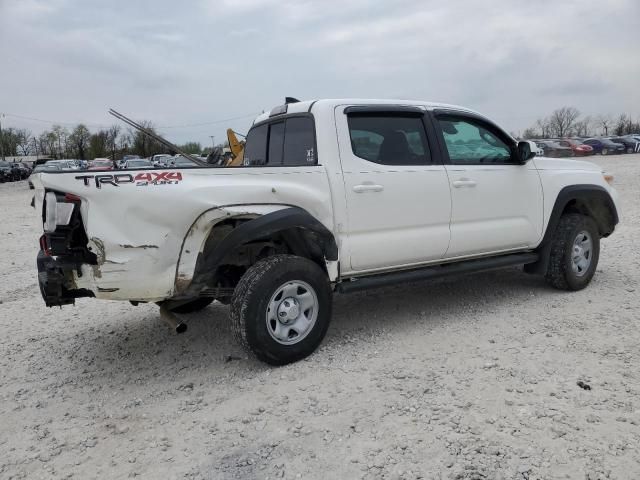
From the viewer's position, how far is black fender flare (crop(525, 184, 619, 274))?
541cm

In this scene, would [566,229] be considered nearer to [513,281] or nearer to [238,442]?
[513,281]

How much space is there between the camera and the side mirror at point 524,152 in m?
Answer: 5.11

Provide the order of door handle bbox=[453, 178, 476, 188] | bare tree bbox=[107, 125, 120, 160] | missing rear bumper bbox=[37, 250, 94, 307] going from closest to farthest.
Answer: missing rear bumper bbox=[37, 250, 94, 307], door handle bbox=[453, 178, 476, 188], bare tree bbox=[107, 125, 120, 160]

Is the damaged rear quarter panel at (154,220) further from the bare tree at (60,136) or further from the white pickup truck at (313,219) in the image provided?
the bare tree at (60,136)

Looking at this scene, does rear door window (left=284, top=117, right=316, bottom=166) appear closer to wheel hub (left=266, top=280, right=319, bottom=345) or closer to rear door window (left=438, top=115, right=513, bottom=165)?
wheel hub (left=266, top=280, right=319, bottom=345)

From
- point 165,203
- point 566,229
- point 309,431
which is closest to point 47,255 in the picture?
point 165,203

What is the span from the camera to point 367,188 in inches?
165

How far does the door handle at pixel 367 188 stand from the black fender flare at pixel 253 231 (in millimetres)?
424

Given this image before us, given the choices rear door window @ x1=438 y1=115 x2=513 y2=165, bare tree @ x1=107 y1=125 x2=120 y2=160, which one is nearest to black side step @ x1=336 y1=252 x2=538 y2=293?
rear door window @ x1=438 y1=115 x2=513 y2=165

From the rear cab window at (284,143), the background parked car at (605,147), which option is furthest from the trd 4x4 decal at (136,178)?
the background parked car at (605,147)

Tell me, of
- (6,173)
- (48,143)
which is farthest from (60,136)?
(6,173)

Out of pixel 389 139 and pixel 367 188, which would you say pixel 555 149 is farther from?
pixel 367 188

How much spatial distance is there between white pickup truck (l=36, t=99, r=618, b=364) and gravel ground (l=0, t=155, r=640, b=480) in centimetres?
42

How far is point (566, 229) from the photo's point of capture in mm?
5469
